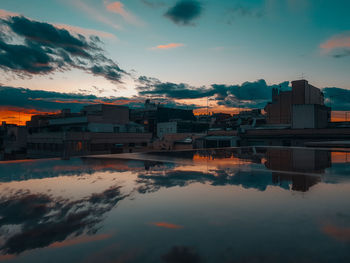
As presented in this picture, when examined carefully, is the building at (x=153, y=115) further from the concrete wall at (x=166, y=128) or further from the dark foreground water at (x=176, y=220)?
the dark foreground water at (x=176, y=220)

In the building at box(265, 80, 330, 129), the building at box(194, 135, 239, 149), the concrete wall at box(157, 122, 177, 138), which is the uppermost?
the building at box(265, 80, 330, 129)

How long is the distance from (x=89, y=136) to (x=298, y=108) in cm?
6321

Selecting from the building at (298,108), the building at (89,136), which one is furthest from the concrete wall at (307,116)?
the building at (89,136)

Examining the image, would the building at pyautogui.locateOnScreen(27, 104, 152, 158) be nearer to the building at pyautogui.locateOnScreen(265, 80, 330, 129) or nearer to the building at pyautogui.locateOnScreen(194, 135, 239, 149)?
the building at pyautogui.locateOnScreen(194, 135, 239, 149)

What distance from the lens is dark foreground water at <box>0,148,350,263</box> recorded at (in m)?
4.02

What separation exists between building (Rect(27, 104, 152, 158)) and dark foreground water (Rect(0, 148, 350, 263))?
40.0m

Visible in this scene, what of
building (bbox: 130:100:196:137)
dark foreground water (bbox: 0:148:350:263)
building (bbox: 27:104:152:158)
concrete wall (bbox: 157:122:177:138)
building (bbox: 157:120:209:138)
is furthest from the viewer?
building (bbox: 130:100:196:137)

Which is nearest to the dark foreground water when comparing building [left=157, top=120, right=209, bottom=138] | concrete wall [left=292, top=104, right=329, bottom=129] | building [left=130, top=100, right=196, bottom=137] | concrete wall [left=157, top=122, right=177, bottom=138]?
concrete wall [left=292, top=104, right=329, bottom=129]

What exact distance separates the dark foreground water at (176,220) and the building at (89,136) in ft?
131

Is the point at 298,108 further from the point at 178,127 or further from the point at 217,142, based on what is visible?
the point at 178,127

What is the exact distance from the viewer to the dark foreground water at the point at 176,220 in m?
4.02

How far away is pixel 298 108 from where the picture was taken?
67750 millimetres

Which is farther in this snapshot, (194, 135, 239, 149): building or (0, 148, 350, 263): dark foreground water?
(194, 135, 239, 149): building

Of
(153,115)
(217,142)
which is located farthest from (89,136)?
(153,115)
